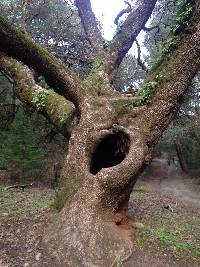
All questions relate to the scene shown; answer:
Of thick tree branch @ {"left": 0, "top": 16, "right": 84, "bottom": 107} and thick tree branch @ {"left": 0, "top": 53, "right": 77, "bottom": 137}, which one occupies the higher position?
thick tree branch @ {"left": 0, "top": 16, "right": 84, "bottom": 107}

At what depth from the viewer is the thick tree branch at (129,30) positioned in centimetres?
1102

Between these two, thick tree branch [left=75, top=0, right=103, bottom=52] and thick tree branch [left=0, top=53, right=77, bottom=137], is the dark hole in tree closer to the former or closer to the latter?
thick tree branch [left=0, top=53, right=77, bottom=137]

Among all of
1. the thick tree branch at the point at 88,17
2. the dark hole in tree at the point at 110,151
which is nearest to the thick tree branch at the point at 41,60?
the dark hole in tree at the point at 110,151

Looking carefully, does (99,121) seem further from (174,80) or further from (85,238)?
(85,238)

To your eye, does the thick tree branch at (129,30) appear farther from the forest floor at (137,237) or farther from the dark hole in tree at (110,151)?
the forest floor at (137,237)

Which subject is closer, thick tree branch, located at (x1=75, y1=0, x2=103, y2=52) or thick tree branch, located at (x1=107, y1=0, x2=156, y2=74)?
thick tree branch, located at (x1=107, y1=0, x2=156, y2=74)

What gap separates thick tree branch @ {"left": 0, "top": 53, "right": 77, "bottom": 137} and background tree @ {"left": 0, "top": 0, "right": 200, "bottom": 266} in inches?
1.0

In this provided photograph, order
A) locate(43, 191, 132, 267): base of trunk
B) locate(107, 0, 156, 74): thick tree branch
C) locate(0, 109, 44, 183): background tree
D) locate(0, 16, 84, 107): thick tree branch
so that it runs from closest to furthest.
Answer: locate(43, 191, 132, 267): base of trunk → locate(0, 16, 84, 107): thick tree branch → locate(107, 0, 156, 74): thick tree branch → locate(0, 109, 44, 183): background tree

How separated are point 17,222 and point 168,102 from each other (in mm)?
4418

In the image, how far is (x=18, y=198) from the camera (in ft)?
39.1

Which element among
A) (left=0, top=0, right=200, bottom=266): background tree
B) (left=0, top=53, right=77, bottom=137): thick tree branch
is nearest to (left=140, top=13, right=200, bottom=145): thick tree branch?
(left=0, top=0, right=200, bottom=266): background tree

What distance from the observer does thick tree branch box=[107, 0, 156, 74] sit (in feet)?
36.2

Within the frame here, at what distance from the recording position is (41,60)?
898cm

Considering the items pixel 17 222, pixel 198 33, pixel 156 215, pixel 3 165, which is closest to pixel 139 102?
pixel 198 33
